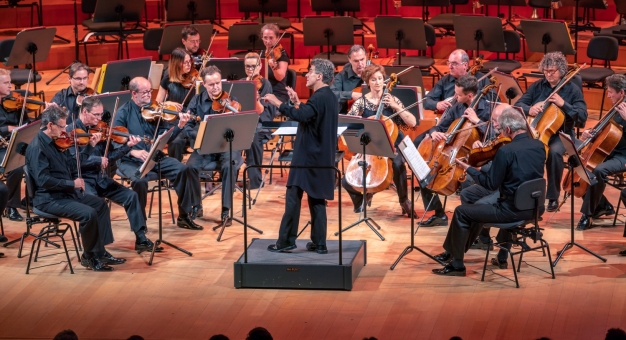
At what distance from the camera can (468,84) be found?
24.8 feet

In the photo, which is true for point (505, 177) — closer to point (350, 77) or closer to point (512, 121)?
point (512, 121)

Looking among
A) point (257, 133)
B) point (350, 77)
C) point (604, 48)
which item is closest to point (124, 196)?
point (257, 133)

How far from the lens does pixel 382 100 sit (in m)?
7.72

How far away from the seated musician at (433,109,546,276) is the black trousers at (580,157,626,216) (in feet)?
4.39

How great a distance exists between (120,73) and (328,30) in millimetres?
2577

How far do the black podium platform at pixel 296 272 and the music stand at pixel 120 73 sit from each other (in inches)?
118

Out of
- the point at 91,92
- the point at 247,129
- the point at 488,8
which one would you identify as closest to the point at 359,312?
the point at 247,129

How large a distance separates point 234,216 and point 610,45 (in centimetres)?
441

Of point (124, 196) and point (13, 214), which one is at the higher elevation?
point (124, 196)

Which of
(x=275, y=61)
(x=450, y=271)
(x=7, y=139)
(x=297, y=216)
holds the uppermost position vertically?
(x=275, y=61)

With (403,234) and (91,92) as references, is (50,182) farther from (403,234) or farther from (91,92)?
(403,234)

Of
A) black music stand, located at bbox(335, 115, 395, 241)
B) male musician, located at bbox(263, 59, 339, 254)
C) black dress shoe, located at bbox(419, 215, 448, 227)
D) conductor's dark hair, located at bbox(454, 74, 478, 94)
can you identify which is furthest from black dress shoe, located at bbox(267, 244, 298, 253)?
conductor's dark hair, located at bbox(454, 74, 478, 94)

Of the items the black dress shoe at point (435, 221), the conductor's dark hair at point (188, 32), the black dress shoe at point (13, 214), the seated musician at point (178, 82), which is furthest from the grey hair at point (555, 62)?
the black dress shoe at point (13, 214)

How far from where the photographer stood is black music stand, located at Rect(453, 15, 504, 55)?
33.0 ft
